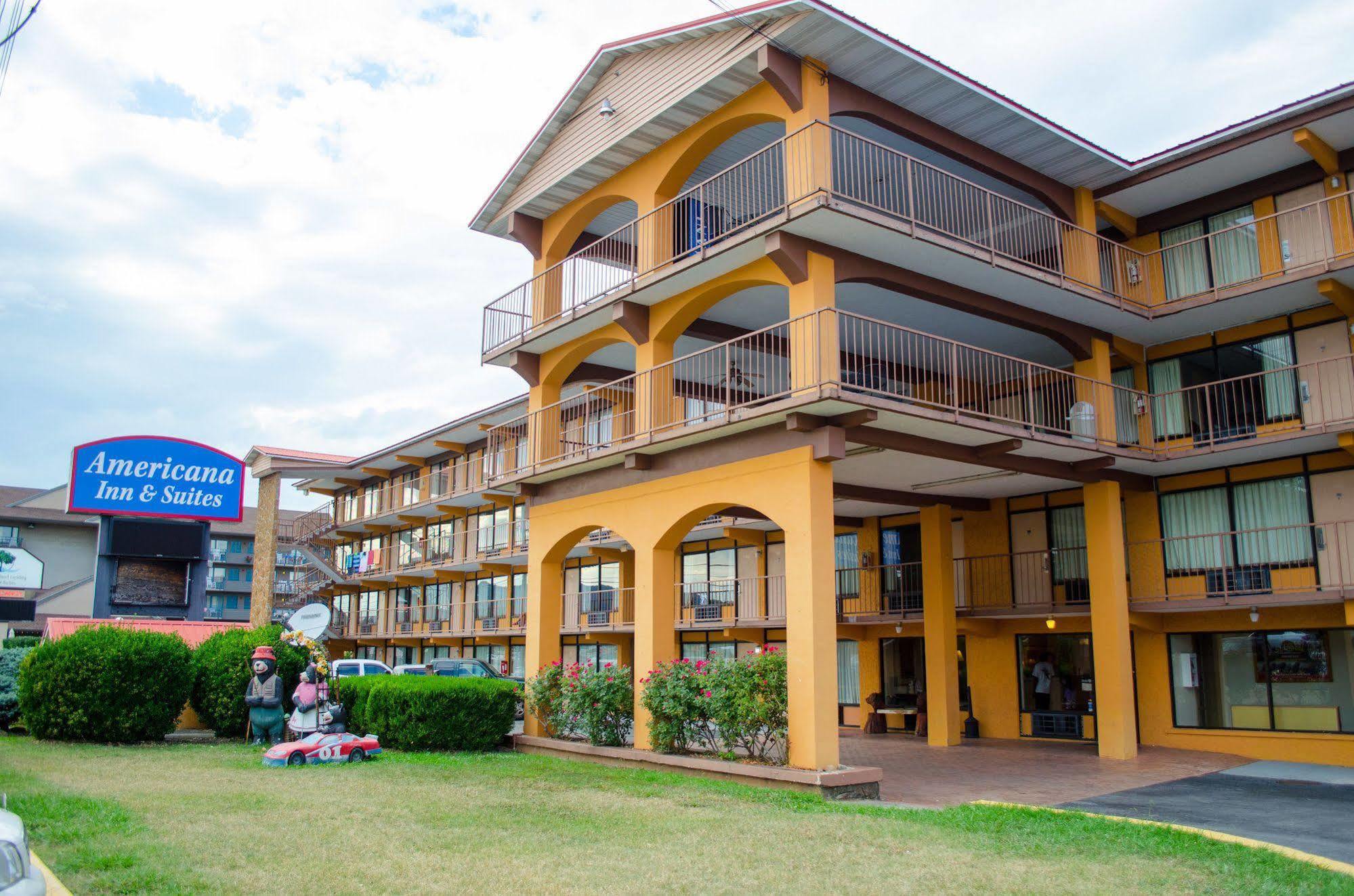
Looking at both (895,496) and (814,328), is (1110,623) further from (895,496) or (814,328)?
(814,328)

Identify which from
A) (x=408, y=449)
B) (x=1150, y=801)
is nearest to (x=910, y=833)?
(x=1150, y=801)

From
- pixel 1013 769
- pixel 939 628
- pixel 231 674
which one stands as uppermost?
pixel 939 628

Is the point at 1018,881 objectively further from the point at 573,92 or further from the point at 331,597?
the point at 331,597

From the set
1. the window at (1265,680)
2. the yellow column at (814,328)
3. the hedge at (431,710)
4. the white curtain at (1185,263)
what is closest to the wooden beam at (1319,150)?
the white curtain at (1185,263)

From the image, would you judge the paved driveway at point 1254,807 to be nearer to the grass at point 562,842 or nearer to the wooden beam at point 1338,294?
the grass at point 562,842

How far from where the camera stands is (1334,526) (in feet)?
56.5

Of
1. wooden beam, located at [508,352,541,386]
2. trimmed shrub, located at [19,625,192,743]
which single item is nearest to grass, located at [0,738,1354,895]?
trimmed shrub, located at [19,625,192,743]

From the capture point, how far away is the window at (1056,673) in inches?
827

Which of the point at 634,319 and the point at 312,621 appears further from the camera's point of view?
the point at 312,621

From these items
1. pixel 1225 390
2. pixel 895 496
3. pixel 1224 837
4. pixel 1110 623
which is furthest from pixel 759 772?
pixel 1225 390

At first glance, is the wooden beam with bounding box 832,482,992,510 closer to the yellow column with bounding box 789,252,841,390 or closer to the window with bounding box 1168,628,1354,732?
the window with bounding box 1168,628,1354,732

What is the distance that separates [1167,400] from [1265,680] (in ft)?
17.7

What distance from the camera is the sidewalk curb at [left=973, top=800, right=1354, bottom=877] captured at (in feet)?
29.7

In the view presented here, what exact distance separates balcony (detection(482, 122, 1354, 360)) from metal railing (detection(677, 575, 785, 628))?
10.4m
